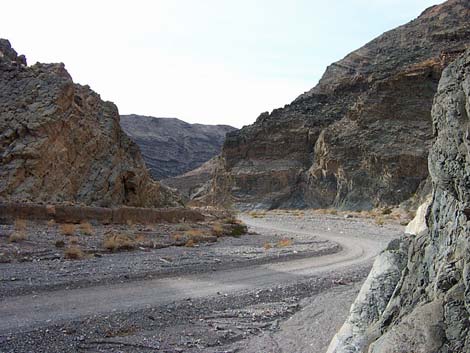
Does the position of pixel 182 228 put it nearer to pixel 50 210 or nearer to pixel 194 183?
pixel 50 210

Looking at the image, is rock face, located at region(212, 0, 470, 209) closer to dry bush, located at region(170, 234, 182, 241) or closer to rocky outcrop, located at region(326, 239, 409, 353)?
dry bush, located at region(170, 234, 182, 241)

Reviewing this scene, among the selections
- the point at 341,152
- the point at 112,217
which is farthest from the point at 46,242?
the point at 341,152

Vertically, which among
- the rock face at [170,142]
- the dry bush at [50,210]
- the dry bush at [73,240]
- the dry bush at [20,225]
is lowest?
the dry bush at [73,240]

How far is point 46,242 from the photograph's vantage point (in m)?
15.5

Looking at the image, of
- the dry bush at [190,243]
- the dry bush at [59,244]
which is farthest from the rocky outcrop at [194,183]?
the dry bush at [59,244]

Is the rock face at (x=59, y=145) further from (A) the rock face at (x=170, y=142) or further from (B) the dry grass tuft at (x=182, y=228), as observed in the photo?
(A) the rock face at (x=170, y=142)

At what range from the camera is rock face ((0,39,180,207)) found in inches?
962

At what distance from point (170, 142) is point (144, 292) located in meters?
126

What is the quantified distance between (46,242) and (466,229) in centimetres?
1438

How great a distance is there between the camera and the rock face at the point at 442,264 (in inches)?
132

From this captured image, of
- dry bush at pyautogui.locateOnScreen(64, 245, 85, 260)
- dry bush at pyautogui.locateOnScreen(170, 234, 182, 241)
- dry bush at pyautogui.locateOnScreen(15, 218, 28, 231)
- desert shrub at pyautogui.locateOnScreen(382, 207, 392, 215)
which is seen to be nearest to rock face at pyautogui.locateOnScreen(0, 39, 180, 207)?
dry bush at pyautogui.locateOnScreen(15, 218, 28, 231)

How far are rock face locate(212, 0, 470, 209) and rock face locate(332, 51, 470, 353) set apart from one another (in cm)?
4337

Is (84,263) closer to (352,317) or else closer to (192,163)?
(352,317)

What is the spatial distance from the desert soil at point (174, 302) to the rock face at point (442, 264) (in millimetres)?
2971
